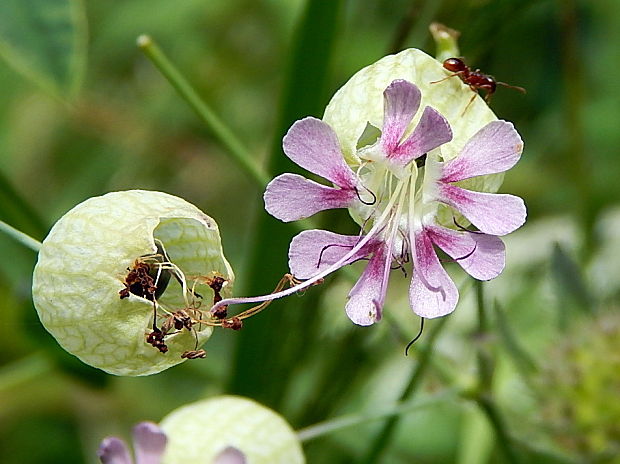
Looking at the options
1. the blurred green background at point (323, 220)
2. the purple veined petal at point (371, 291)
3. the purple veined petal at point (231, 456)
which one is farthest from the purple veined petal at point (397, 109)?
the purple veined petal at point (231, 456)

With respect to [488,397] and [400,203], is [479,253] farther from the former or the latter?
[488,397]

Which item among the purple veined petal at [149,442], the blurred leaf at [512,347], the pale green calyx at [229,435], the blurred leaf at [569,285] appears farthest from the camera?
the blurred leaf at [569,285]

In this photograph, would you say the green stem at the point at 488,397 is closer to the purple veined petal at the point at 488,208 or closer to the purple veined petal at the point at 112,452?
the purple veined petal at the point at 488,208

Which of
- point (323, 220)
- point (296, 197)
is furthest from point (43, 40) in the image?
point (296, 197)

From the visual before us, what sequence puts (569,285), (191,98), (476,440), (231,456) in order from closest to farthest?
1. (231,456)
2. (191,98)
3. (569,285)
4. (476,440)

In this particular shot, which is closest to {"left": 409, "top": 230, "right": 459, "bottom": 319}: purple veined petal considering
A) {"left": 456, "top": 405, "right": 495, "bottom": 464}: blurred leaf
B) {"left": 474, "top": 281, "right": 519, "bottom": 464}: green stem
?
{"left": 474, "top": 281, "right": 519, "bottom": 464}: green stem

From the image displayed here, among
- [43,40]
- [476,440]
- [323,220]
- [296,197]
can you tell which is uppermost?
[43,40]
